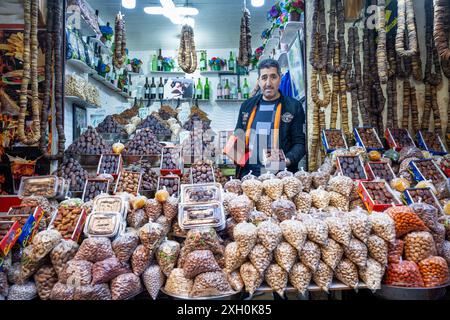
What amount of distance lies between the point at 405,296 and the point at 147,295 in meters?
1.34

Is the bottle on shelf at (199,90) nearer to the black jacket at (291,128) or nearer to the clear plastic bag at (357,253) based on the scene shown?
the black jacket at (291,128)

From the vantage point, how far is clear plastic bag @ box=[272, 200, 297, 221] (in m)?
2.03

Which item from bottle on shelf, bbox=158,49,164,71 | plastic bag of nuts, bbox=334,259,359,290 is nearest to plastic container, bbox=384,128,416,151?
plastic bag of nuts, bbox=334,259,359,290

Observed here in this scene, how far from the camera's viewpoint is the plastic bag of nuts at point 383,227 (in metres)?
1.85

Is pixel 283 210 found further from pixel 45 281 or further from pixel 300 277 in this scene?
pixel 45 281

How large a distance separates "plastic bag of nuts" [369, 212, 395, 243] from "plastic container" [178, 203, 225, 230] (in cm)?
82

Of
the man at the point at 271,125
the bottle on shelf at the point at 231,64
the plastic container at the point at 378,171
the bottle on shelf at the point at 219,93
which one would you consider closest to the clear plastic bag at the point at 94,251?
the man at the point at 271,125

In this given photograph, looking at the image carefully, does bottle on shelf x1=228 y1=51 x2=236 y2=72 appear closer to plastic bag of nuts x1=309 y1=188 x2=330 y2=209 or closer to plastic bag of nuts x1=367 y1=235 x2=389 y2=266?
plastic bag of nuts x1=309 y1=188 x2=330 y2=209

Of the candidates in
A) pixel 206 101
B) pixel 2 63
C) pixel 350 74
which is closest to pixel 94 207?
pixel 2 63

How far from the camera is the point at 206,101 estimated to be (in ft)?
27.8

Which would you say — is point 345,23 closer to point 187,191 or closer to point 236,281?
point 187,191

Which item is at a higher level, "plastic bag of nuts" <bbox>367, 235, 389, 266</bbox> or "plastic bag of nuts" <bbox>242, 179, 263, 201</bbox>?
"plastic bag of nuts" <bbox>242, 179, 263, 201</bbox>

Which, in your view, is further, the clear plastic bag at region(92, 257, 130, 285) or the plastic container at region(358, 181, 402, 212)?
the plastic container at region(358, 181, 402, 212)

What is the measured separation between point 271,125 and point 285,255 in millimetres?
1876
